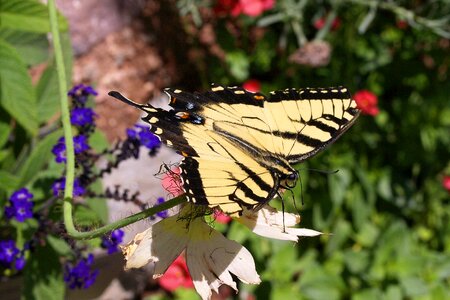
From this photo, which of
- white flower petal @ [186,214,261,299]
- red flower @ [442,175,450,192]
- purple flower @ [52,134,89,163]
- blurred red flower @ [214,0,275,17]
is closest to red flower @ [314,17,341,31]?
blurred red flower @ [214,0,275,17]

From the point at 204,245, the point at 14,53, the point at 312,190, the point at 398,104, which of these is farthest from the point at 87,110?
the point at 398,104

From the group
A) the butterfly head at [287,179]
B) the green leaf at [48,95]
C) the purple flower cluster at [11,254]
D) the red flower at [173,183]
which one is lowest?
the purple flower cluster at [11,254]

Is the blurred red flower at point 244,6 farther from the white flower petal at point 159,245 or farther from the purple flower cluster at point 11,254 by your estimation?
the white flower petal at point 159,245

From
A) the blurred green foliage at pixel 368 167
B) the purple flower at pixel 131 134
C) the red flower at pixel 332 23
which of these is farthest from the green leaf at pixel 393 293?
the purple flower at pixel 131 134

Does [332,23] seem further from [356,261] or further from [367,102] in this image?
[356,261]

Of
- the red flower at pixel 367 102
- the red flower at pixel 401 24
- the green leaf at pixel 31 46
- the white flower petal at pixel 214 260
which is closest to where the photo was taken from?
the white flower petal at pixel 214 260

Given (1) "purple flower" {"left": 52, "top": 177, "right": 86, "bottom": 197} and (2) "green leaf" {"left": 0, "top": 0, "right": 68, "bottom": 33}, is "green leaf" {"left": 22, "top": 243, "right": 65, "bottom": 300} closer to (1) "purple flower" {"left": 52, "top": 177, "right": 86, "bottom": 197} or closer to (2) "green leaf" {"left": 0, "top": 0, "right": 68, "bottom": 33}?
(1) "purple flower" {"left": 52, "top": 177, "right": 86, "bottom": 197}

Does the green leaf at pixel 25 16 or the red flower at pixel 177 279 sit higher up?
the green leaf at pixel 25 16
